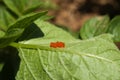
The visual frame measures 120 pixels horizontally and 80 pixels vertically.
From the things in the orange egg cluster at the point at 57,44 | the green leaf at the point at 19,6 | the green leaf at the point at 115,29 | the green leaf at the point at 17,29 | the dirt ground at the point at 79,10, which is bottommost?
the dirt ground at the point at 79,10

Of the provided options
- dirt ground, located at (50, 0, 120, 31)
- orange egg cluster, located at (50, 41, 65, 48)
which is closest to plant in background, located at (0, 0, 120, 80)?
orange egg cluster, located at (50, 41, 65, 48)

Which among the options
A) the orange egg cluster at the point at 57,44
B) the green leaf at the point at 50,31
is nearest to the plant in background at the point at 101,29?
the green leaf at the point at 50,31

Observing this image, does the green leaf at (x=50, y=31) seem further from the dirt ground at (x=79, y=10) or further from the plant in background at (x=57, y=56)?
the dirt ground at (x=79, y=10)

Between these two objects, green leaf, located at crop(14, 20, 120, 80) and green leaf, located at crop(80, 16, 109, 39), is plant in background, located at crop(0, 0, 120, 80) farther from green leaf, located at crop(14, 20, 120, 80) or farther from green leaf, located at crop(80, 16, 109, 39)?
green leaf, located at crop(80, 16, 109, 39)

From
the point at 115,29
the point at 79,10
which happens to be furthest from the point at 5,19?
the point at 79,10

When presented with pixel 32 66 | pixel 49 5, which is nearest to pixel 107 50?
pixel 32 66

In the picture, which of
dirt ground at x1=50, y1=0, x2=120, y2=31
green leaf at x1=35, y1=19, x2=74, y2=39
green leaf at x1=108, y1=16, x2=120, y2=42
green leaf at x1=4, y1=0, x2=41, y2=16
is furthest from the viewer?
dirt ground at x1=50, y1=0, x2=120, y2=31
